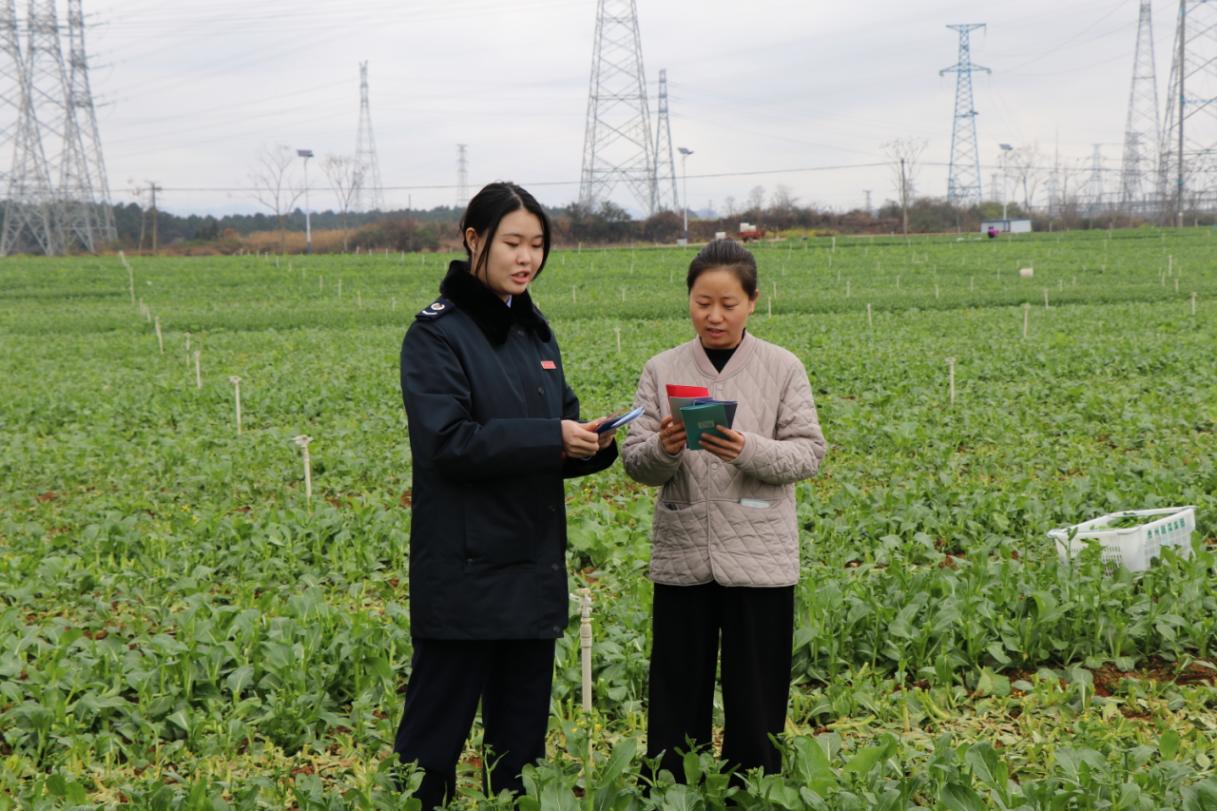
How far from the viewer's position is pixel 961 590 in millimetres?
4996

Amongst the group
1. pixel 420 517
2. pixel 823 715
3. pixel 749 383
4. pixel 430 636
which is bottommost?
pixel 823 715

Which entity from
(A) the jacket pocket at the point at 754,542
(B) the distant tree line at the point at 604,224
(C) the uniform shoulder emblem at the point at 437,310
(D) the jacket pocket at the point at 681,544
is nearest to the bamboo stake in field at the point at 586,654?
(D) the jacket pocket at the point at 681,544

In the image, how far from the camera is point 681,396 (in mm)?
3049

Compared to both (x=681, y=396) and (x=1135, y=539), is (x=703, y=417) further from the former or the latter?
(x=1135, y=539)

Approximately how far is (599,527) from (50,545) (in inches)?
131

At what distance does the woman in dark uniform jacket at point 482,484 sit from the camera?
113 inches

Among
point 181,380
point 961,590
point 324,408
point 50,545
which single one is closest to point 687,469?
point 961,590

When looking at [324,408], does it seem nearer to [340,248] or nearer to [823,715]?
[823,715]

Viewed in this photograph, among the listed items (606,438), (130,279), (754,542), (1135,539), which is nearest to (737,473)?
(754,542)

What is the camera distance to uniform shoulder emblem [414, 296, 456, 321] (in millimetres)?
2930

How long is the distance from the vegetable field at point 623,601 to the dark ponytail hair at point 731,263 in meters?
1.38

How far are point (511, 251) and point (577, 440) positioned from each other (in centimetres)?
54

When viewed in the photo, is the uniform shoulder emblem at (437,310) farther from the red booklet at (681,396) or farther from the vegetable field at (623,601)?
the vegetable field at (623,601)

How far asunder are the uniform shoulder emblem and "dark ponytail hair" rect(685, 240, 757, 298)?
72 cm
